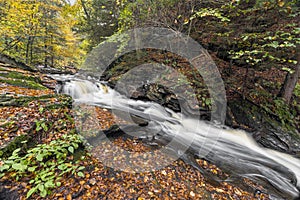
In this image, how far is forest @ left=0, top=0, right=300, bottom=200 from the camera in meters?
2.52

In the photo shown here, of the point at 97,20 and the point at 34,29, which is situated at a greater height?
the point at 97,20

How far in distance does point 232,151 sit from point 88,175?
408cm

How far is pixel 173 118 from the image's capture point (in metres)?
5.60

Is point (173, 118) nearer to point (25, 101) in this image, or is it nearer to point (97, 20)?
point (25, 101)

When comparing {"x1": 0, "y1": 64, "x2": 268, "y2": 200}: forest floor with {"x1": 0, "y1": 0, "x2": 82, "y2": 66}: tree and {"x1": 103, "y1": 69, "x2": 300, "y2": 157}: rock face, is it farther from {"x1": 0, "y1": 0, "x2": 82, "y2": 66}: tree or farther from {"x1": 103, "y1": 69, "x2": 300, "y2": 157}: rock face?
{"x1": 0, "y1": 0, "x2": 82, "y2": 66}: tree

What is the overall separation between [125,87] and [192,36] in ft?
13.8

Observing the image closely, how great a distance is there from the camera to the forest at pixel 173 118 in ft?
8.26

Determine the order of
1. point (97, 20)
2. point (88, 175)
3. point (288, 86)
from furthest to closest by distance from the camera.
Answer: point (97, 20) → point (288, 86) → point (88, 175)

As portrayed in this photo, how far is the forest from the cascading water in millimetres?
35

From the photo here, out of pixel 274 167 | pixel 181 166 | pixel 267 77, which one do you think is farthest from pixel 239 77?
pixel 181 166

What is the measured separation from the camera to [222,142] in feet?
14.9

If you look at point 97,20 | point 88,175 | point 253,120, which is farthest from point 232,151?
point 97,20

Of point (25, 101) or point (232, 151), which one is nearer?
point (25, 101)

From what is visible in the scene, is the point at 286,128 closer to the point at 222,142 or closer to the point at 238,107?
the point at 238,107
